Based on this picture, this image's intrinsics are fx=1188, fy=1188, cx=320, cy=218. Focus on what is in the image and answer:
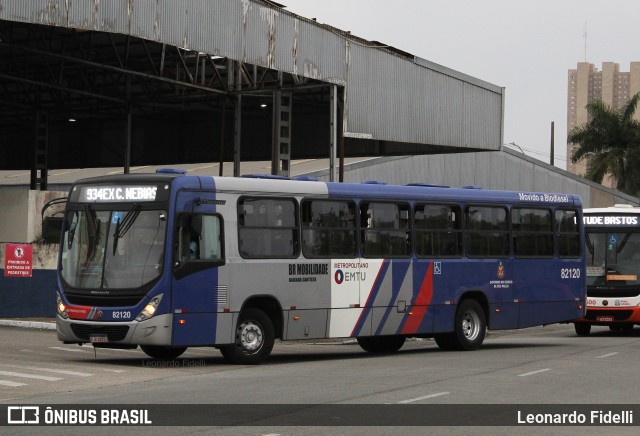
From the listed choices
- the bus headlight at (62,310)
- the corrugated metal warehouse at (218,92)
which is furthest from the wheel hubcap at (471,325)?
the corrugated metal warehouse at (218,92)

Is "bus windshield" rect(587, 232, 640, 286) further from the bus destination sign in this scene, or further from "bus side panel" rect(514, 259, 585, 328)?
the bus destination sign

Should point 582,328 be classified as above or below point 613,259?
below

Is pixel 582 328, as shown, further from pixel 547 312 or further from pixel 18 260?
pixel 18 260

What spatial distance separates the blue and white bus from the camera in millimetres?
18609

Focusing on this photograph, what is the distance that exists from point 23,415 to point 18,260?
64.1ft

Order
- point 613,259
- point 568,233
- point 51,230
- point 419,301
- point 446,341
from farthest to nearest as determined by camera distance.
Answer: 1. point 51,230
2. point 613,259
3. point 568,233
4. point 446,341
5. point 419,301

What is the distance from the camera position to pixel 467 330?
2369 cm

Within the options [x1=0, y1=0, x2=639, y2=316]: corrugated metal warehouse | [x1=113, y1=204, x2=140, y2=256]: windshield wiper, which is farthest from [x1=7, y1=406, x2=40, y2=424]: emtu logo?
[x1=0, y1=0, x2=639, y2=316]: corrugated metal warehouse

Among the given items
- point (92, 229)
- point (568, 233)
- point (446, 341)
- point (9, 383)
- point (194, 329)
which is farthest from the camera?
point (568, 233)

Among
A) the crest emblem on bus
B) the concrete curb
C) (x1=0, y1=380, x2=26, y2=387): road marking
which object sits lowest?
(x1=0, y1=380, x2=26, y2=387): road marking

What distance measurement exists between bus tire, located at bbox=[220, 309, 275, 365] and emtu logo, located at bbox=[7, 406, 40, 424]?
626 cm

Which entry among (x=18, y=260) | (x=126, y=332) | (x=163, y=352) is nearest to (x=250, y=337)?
(x=163, y=352)

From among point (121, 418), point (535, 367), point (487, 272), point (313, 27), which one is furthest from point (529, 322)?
point (121, 418)

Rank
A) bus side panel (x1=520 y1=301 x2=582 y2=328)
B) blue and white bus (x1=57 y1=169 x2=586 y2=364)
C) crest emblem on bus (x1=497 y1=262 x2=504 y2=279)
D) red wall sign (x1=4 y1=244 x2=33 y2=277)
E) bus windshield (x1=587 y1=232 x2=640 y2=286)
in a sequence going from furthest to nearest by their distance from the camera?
red wall sign (x1=4 y1=244 x2=33 y2=277)
bus windshield (x1=587 y1=232 x2=640 y2=286)
bus side panel (x1=520 y1=301 x2=582 y2=328)
crest emblem on bus (x1=497 y1=262 x2=504 y2=279)
blue and white bus (x1=57 y1=169 x2=586 y2=364)
